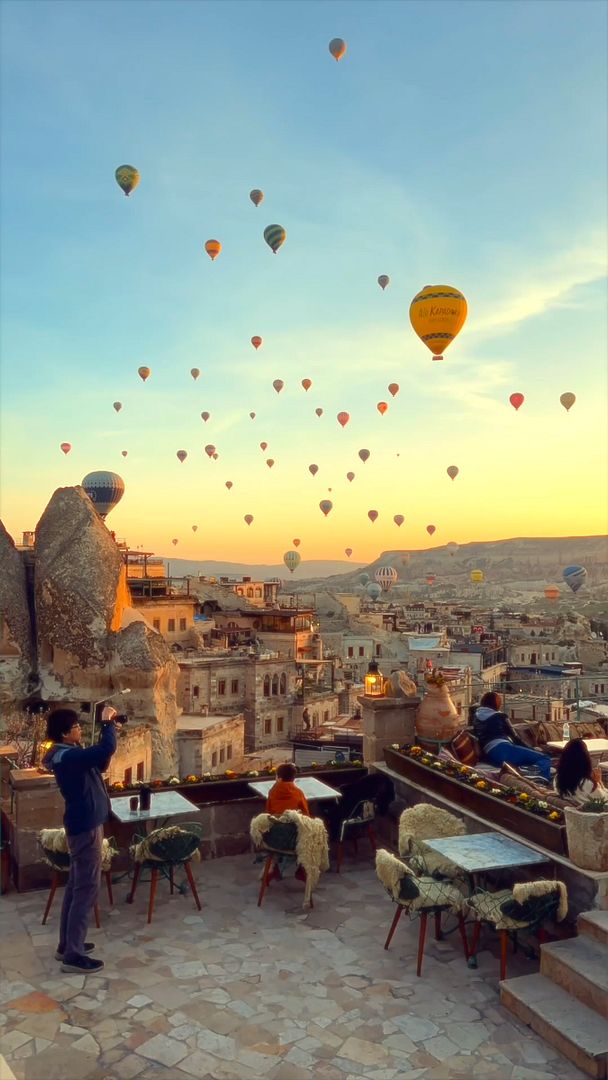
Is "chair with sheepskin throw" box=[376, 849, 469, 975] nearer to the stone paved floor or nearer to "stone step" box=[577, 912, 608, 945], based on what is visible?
the stone paved floor

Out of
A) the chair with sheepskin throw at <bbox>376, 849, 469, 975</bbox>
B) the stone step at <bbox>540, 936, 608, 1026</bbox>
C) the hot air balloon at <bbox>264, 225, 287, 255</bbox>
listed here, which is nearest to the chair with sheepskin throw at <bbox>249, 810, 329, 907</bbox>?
the chair with sheepskin throw at <bbox>376, 849, 469, 975</bbox>

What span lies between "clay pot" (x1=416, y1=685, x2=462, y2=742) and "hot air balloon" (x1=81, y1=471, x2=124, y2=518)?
71.3 m

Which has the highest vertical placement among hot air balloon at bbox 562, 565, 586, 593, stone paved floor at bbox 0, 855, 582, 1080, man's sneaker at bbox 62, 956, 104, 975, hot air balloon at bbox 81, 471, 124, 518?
hot air balloon at bbox 81, 471, 124, 518

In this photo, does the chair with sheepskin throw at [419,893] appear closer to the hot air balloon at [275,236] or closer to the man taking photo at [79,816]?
the man taking photo at [79,816]

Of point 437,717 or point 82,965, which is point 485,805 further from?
point 82,965

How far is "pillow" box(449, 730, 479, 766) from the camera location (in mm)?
11344

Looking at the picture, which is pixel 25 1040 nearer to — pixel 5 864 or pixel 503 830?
pixel 5 864

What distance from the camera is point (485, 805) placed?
30.0 feet

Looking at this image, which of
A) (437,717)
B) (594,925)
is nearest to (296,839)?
(594,925)

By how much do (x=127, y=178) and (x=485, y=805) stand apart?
44331 mm

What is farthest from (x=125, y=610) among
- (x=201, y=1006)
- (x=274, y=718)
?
(x=201, y=1006)

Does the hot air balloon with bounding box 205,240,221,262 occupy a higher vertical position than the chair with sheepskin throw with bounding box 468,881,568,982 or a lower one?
higher

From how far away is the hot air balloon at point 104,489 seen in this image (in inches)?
3155

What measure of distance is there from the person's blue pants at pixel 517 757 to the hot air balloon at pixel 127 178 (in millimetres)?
42382
